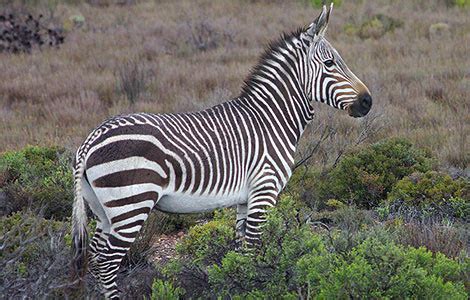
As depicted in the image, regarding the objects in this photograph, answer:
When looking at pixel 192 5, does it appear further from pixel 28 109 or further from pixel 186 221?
pixel 186 221

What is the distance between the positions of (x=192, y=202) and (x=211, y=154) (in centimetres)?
39

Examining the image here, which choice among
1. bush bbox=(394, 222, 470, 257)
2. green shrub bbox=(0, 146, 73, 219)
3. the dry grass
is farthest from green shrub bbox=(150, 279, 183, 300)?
the dry grass

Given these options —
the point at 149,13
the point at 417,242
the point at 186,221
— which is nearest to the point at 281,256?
the point at 417,242

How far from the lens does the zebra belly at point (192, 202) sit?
5957 mm

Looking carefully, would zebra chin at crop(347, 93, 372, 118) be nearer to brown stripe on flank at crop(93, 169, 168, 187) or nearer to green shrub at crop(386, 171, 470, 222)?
green shrub at crop(386, 171, 470, 222)

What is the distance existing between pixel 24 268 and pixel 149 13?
1799 cm

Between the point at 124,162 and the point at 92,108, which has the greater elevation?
the point at 124,162

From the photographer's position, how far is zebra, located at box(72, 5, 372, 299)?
5648mm

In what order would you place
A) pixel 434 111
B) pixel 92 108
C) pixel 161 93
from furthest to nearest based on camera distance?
pixel 161 93, pixel 92 108, pixel 434 111

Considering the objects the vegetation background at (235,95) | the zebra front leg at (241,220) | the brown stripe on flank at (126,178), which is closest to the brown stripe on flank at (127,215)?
the brown stripe on flank at (126,178)

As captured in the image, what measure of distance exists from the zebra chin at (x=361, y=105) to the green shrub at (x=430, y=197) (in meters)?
1.77

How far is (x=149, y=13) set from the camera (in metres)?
23.1

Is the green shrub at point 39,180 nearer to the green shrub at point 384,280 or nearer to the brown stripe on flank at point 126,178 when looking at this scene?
the brown stripe on flank at point 126,178

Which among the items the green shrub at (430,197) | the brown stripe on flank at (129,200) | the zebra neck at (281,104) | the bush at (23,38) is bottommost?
the bush at (23,38)
